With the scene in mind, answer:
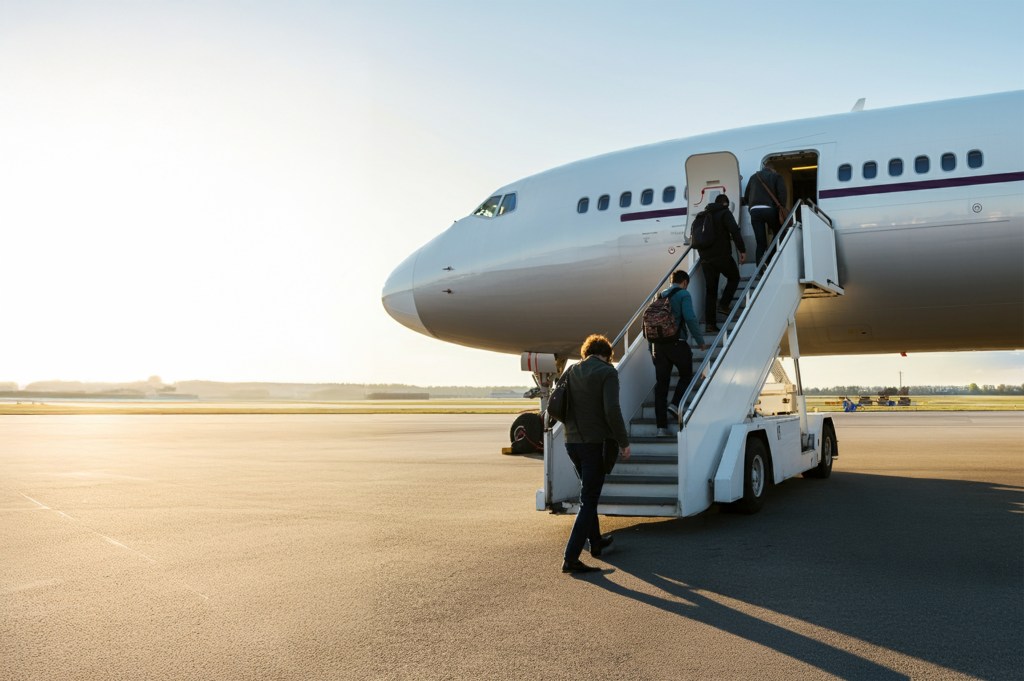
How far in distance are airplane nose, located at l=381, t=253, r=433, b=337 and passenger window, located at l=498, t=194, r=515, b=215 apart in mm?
1918

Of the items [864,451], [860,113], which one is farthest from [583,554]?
[864,451]

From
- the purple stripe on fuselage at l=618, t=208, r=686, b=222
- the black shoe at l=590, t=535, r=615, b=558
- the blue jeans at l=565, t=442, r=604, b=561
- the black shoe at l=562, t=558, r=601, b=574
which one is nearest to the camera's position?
the black shoe at l=562, t=558, r=601, b=574

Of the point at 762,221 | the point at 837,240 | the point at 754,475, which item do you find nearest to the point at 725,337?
the point at 754,475

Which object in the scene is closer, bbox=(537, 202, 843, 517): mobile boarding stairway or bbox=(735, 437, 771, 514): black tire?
bbox=(537, 202, 843, 517): mobile boarding stairway

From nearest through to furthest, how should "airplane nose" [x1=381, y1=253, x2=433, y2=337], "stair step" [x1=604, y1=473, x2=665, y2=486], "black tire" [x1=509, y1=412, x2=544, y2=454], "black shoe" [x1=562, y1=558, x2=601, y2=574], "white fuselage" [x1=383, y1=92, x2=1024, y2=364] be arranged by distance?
1. "black shoe" [x1=562, y1=558, x2=601, y2=574]
2. "stair step" [x1=604, y1=473, x2=665, y2=486]
3. "white fuselage" [x1=383, y1=92, x2=1024, y2=364]
4. "airplane nose" [x1=381, y1=253, x2=433, y2=337]
5. "black tire" [x1=509, y1=412, x2=544, y2=454]

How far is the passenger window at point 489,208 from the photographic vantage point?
14.5 meters

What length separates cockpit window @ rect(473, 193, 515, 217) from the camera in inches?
558

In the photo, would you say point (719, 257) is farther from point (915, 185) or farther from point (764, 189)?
point (915, 185)

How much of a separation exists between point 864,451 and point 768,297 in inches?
345

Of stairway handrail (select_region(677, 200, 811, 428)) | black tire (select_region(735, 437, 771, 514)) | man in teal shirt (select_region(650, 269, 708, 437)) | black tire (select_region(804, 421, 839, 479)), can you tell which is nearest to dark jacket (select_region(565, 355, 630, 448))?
stairway handrail (select_region(677, 200, 811, 428))

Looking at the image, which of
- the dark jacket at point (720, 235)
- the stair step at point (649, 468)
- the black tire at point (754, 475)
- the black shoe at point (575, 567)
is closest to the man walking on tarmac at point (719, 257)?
the dark jacket at point (720, 235)

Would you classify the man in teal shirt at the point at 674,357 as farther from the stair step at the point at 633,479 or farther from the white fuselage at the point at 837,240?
the white fuselage at the point at 837,240

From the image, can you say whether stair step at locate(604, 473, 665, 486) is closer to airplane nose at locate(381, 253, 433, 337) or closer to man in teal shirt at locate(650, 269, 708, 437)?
man in teal shirt at locate(650, 269, 708, 437)

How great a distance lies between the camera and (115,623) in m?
4.47
